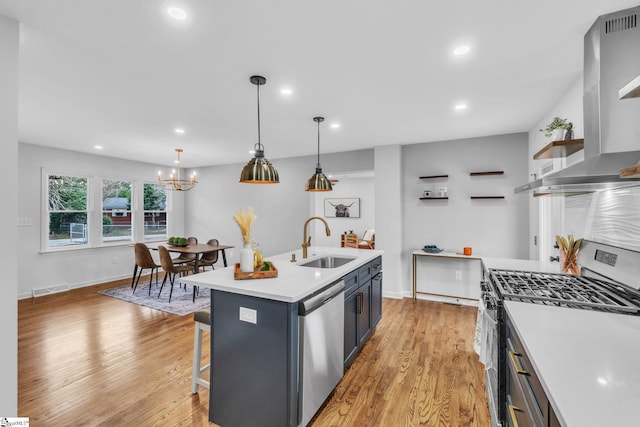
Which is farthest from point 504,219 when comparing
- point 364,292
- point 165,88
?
point 165,88

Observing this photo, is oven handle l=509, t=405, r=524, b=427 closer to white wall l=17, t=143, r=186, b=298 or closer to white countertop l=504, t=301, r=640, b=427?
white countertop l=504, t=301, r=640, b=427

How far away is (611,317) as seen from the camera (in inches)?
53.4

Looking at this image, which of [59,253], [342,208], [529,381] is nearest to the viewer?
[529,381]

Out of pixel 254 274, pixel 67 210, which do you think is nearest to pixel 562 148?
pixel 254 274

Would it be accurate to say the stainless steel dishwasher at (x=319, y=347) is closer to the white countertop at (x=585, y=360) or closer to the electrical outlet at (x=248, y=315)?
the electrical outlet at (x=248, y=315)

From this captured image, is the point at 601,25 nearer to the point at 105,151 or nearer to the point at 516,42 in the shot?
the point at 516,42

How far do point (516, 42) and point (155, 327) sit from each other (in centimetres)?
447

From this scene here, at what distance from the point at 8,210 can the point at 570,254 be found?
371cm

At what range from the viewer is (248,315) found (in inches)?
72.8

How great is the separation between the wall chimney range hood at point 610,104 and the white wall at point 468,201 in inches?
106

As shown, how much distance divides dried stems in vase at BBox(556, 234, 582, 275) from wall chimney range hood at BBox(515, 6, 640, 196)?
77cm

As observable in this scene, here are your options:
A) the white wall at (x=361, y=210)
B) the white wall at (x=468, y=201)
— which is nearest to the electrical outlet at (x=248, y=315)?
the white wall at (x=468, y=201)

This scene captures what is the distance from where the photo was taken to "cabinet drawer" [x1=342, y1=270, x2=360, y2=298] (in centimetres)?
250

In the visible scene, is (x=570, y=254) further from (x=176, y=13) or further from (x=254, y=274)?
(x=176, y=13)
